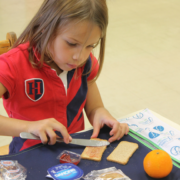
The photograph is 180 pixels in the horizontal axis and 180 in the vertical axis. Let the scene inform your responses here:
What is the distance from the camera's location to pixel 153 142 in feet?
3.10

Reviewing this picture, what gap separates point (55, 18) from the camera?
2.98 ft

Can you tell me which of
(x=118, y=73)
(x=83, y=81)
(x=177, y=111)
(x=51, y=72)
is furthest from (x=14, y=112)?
(x=118, y=73)

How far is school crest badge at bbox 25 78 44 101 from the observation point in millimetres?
994

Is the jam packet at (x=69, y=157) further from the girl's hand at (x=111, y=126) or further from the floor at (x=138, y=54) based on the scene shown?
the floor at (x=138, y=54)

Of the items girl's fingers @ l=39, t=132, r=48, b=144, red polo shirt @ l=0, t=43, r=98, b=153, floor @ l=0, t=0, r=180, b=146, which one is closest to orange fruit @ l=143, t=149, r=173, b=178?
girl's fingers @ l=39, t=132, r=48, b=144

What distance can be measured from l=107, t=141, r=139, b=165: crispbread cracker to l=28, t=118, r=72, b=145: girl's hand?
0.47 ft

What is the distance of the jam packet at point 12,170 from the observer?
71 centimetres

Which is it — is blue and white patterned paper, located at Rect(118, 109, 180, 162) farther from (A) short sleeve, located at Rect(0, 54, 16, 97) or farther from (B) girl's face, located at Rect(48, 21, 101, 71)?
(A) short sleeve, located at Rect(0, 54, 16, 97)

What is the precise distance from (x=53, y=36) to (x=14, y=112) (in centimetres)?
32

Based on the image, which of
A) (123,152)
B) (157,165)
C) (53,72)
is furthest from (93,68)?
(157,165)

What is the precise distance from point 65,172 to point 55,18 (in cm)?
48

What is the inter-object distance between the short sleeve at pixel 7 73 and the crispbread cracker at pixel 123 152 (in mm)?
396

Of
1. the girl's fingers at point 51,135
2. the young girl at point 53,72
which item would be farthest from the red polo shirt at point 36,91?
the girl's fingers at point 51,135

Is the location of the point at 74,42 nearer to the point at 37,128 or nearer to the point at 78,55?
the point at 78,55
